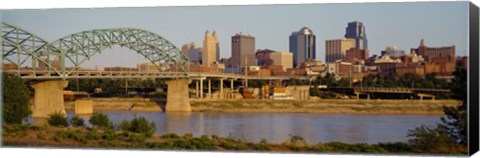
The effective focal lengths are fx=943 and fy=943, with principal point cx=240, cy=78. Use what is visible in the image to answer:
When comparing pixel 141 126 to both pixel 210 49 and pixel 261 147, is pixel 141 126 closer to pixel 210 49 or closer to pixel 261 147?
pixel 210 49


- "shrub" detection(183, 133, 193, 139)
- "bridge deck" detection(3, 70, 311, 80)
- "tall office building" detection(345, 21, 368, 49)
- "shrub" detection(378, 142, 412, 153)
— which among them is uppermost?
"tall office building" detection(345, 21, 368, 49)

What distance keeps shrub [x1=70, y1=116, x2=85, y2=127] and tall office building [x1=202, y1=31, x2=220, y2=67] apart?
2.66 metres

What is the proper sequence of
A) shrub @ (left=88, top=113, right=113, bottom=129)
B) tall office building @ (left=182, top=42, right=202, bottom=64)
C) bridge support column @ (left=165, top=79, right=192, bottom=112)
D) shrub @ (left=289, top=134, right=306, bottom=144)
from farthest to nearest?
bridge support column @ (left=165, top=79, right=192, bottom=112) → tall office building @ (left=182, top=42, right=202, bottom=64) → shrub @ (left=88, top=113, right=113, bottom=129) → shrub @ (left=289, top=134, right=306, bottom=144)

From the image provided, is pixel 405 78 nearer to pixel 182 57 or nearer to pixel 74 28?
pixel 182 57

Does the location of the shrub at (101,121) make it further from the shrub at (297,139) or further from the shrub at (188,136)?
the shrub at (297,139)

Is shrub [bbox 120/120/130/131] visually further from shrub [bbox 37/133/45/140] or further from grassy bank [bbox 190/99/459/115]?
grassy bank [bbox 190/99/459/115]

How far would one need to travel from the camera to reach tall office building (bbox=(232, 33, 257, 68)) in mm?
17141

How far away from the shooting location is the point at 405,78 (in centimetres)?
1717

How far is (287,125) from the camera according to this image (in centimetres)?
1953

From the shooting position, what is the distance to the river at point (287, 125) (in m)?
16.9

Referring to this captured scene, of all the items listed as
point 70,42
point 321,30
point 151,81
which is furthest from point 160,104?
point 321,30

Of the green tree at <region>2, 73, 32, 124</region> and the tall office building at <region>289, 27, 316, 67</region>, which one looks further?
the green tree at <region>2, 73, 32, 124</region>

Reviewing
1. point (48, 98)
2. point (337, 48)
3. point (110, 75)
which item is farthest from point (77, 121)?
point (337, 48)

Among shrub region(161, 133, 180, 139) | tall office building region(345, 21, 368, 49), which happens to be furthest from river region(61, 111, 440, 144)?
tall office building region(345, 21, 368, 49)
